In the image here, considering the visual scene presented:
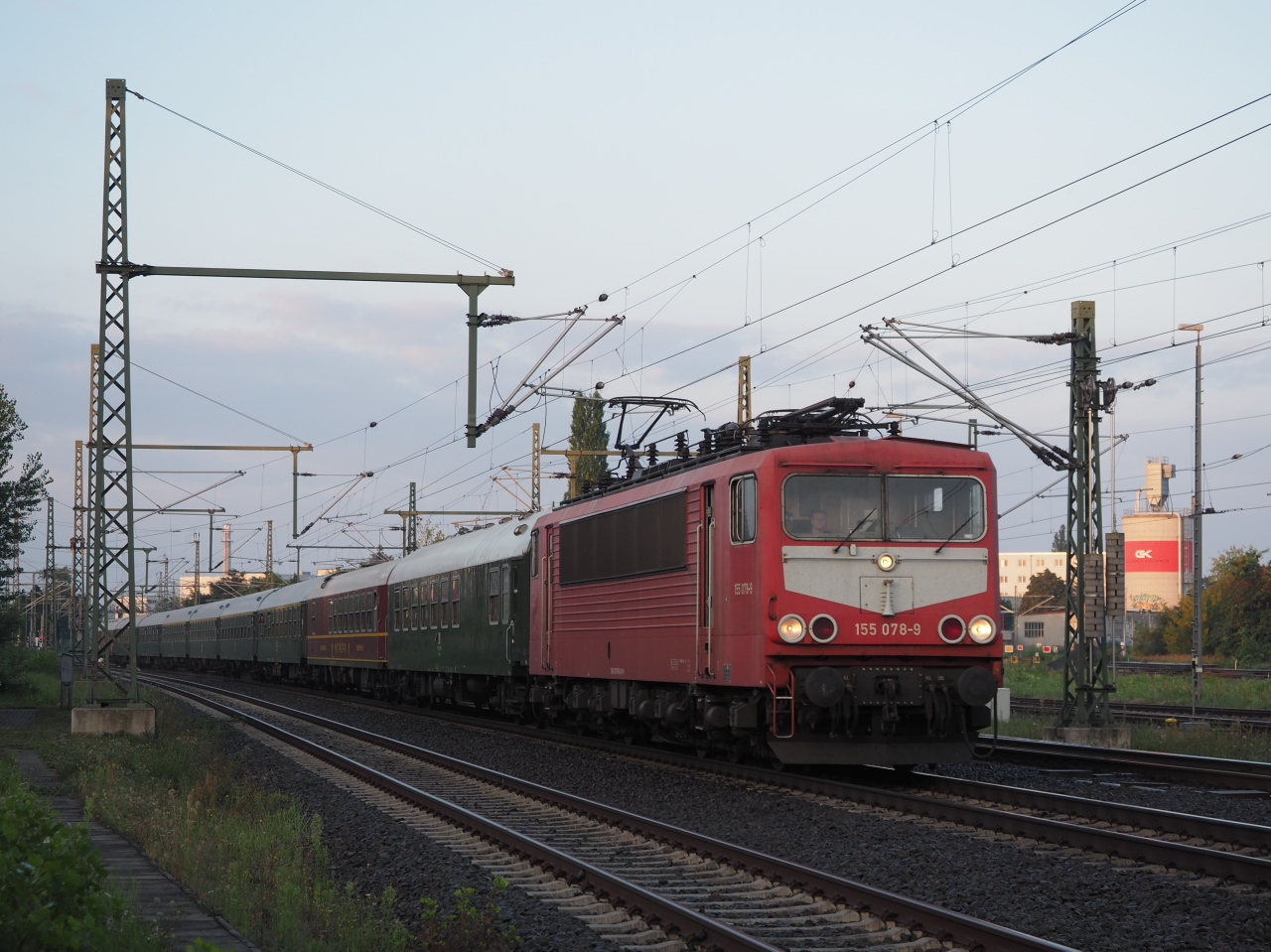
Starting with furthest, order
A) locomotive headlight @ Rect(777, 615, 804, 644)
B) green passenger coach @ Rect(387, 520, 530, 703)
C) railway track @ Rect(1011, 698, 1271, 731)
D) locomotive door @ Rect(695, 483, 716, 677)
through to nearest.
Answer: railway track @ Rect(1011, 698, 1271, 731) < green passenger coach @ Rect(387, 520, 530, 703) < locomotive door @ Rect(695, 483, 716, 677) < locomotive headlight @ Rect(777, 615, 804, 644)

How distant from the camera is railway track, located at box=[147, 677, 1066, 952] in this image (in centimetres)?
791

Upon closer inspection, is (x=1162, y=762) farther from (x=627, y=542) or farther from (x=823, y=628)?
(x=627, y=542)

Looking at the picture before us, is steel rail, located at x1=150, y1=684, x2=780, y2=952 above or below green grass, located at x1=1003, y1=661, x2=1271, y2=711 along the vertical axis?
above

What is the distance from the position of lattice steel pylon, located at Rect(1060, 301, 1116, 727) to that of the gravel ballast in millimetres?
4438

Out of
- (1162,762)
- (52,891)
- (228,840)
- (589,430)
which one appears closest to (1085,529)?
(1162,762)

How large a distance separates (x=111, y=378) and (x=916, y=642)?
13163mm

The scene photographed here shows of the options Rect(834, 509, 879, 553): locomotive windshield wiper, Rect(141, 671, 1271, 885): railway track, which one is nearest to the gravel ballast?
Rect(141, 671, 1271, 885): railway track

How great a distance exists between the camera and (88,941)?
6293mm

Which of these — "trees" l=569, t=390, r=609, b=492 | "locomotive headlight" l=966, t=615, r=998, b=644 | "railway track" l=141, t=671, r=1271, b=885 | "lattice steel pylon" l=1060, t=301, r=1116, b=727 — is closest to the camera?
"railway track" l=141, t=671, r=1271, b=885

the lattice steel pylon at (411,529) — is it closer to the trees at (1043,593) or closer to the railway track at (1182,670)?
the railway track at (1182,670)

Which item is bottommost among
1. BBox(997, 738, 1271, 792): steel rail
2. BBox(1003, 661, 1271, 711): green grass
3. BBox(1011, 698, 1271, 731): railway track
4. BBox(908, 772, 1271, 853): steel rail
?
BBox(1003, 661, 1271, 711): green grass

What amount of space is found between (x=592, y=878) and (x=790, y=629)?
16.8ft

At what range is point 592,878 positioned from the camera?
9656 mm

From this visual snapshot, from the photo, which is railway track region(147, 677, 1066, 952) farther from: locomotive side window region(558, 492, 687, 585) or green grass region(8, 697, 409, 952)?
locomotive side window region(558, 492, 687, 585)
